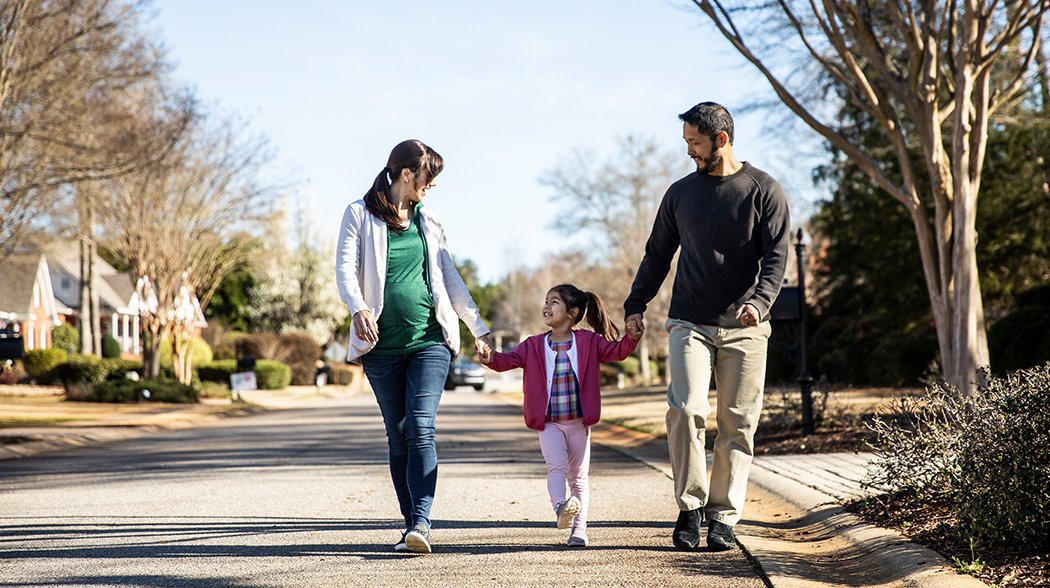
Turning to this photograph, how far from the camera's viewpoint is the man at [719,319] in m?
5.85

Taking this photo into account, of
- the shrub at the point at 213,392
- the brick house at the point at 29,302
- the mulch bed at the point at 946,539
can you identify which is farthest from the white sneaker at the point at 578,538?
the brick house at the point at 29,302

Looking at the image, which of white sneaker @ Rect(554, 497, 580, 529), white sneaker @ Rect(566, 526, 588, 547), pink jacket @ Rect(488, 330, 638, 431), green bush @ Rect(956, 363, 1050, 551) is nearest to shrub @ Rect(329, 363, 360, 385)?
pink jacket @ Rect(488, 330, 638, 431)

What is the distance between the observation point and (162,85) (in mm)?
26844

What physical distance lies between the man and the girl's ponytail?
381 mm

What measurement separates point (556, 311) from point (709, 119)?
4.21 ft

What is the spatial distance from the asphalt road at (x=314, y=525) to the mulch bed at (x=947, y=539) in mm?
867

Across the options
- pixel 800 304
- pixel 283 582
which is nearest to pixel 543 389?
pixel 283 582

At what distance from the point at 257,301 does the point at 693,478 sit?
59.6m

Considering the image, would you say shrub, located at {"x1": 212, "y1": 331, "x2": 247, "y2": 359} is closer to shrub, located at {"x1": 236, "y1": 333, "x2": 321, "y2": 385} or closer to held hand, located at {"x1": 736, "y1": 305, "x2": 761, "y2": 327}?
shrub, located at {"x1": 236, "y1": 333, "x2": 321, "y2": 385}

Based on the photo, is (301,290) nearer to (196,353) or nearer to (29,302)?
(29,302)

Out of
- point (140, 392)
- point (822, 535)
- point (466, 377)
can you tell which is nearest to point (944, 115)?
point (822, 535)

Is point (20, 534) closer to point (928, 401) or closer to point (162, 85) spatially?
point (928, 401)

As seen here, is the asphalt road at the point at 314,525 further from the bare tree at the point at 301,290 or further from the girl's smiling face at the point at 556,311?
the bare tree at the point at 301,290

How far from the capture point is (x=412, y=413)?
19.6 ft
